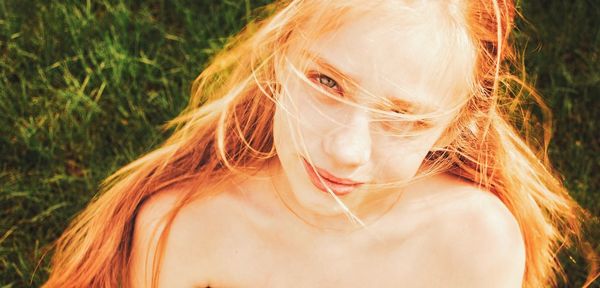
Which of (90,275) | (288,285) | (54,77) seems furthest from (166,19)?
(288,285)

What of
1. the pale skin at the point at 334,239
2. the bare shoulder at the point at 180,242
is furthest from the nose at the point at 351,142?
the bare shoulder at the point at 180,242

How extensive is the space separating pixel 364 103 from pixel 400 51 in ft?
0.36

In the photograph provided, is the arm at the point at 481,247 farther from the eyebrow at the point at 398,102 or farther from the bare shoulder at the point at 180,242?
the bare shoulder at the point at 180,242

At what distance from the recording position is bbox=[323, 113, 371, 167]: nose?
4.68ft

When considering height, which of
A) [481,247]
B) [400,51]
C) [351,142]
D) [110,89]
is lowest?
[481,247]

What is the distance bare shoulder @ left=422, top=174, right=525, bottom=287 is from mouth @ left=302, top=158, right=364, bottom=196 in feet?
1.12

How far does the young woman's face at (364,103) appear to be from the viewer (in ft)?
4.65

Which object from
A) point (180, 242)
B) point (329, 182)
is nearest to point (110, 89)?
point (180, 242)

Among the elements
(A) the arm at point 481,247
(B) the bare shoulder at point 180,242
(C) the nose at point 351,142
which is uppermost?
(C) the nose at point 351,142

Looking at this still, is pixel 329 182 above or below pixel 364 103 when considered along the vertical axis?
below

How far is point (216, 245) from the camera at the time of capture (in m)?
1.82

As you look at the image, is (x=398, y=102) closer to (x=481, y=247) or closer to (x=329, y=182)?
(x=329, y=182)

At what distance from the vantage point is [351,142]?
4.68 feet

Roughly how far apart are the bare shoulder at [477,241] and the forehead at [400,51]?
41 centimetres
